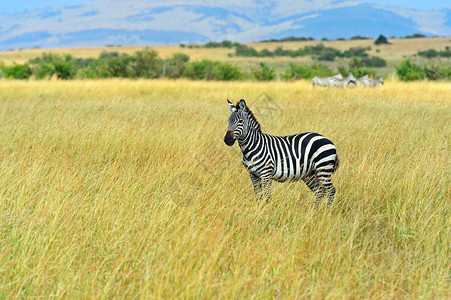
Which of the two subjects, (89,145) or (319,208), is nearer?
(319,208)

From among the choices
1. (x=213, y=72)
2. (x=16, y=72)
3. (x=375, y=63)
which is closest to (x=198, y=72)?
(x=213, y=72)

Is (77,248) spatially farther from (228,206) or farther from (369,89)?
(369,89)

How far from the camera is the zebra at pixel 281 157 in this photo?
4.88m

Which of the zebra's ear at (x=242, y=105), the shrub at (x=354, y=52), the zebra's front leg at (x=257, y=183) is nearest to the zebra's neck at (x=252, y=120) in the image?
the zebra's ear at (x=242, y=105)

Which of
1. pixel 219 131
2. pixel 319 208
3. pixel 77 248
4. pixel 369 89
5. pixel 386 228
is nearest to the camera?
pixel 77 248

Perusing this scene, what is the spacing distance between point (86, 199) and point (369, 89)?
13796mm

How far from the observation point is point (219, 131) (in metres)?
8.97

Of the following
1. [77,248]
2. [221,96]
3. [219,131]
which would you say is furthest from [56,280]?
[221,96]

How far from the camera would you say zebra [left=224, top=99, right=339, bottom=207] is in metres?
4.88

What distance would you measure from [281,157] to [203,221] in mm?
1084


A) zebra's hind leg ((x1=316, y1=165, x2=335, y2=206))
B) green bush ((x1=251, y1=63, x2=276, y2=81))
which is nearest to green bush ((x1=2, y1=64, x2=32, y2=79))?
green bush ((x1=251, y1=63, x2=276, y2=81))

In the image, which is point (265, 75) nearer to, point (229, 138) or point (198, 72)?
point (198, 72)

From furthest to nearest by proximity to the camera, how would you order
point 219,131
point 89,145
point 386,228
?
point 219,131
point 89,145
point 386,228

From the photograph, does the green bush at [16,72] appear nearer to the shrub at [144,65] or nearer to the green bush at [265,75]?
the shrub at [144,65]
